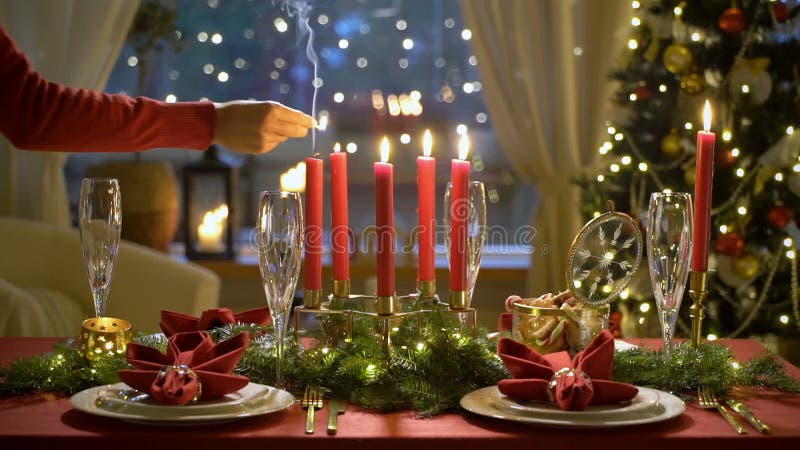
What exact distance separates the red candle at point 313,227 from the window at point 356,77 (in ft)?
9.03

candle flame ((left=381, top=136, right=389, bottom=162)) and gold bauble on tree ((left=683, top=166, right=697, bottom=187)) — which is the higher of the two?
gold bauble on tree ((left=683, top=166, right=697, bottom=187))

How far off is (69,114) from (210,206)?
2.16 meters

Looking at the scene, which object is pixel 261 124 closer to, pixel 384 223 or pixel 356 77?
pixel 384 223

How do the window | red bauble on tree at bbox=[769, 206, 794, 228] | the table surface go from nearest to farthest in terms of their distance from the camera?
the table surface
red bauble on tree at bbox=[769, 206, 794, 228]
the window

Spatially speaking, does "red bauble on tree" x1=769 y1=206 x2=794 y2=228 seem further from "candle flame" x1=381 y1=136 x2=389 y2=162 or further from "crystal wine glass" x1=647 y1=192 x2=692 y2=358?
"candle flame" x1=381 y1=136 x2=389 y2=162

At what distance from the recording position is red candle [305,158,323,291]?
4.64ft

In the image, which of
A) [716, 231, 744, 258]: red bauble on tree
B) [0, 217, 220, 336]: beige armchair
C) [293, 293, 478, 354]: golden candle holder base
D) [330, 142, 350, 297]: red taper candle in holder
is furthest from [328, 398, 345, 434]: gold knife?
[716, 231, 744, 258]: red bauble on tree

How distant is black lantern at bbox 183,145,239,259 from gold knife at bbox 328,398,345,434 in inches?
110

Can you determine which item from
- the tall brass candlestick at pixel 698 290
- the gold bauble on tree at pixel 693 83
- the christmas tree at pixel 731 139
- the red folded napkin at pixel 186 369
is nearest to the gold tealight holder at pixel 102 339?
the red folded napkin at pixel 186 369

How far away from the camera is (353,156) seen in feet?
14.2

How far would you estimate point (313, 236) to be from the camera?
1.40 meters

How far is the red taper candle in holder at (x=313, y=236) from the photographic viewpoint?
1416 mm

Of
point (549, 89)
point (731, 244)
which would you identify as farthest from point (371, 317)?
point (549, 89)

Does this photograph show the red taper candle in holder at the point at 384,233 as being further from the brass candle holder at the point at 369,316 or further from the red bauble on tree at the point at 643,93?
the red bauble on tree at the point at 643,93
